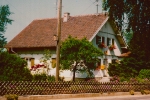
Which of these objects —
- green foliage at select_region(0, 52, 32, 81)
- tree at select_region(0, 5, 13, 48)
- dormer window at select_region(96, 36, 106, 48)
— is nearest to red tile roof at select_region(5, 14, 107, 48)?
dormer window at select_region(96, 36, 106, 48)

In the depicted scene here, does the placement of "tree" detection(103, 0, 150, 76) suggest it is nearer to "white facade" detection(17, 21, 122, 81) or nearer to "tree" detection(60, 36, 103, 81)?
"tree" detection(60, 36, 103, 81)

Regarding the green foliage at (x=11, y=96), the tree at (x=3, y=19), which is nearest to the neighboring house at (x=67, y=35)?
the green foliage at (x=11, y=96)

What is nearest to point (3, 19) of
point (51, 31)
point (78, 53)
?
point (51, 31)

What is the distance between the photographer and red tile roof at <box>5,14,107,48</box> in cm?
3142

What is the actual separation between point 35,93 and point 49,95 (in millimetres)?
887

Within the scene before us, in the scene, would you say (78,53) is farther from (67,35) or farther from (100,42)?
(100,42)

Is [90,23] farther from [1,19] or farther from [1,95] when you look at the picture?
[1,19]

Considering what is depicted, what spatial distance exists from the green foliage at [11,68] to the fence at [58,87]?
1.33 m

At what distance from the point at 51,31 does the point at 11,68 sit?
18.4 meters

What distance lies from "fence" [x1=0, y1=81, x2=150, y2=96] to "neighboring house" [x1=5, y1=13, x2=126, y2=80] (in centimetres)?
1069

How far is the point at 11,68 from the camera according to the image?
16.1 metres

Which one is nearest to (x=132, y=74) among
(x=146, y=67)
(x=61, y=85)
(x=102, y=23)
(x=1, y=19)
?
(x=146, y=67)

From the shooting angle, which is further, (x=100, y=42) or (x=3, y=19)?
(x=3, y=19)

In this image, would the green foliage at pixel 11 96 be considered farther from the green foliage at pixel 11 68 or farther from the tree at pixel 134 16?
the tree at pixel 134 16
